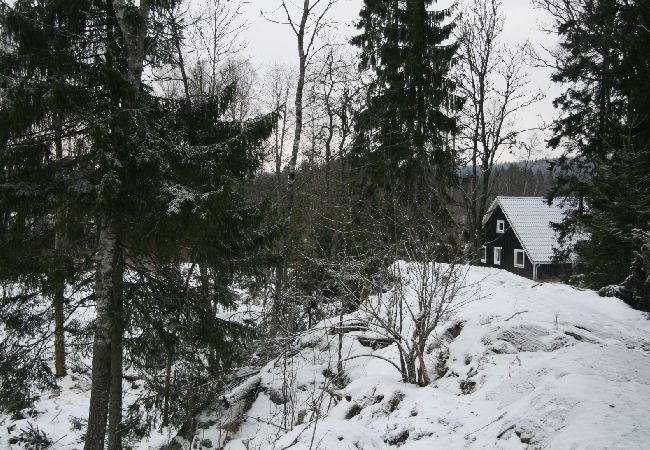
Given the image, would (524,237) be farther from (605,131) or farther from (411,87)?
(411,87)

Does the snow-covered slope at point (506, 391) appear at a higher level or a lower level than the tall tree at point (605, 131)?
lower

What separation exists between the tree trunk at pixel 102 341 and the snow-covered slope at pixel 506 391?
2.03 metres

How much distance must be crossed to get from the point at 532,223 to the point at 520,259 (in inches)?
97.0

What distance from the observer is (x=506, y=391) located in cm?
468

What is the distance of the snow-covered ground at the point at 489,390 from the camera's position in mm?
3574

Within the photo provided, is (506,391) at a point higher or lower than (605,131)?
lower

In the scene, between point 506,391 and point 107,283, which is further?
point 107,283

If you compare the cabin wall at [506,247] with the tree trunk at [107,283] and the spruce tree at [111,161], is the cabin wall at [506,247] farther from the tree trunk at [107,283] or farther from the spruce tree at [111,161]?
the tree trunk at [107,283]

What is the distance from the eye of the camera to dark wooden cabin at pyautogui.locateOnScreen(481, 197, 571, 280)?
2552cm

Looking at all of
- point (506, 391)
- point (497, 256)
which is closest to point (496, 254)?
point (497, 256)

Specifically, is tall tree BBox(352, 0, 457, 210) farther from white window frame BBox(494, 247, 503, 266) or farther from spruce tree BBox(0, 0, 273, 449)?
white window frame BBox(494, 247, 503, 266)

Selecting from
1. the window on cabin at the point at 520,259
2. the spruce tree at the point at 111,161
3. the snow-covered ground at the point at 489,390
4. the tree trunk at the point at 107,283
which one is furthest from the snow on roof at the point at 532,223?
the tree trunk at the point at 107,283

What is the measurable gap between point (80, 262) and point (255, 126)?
368 cm

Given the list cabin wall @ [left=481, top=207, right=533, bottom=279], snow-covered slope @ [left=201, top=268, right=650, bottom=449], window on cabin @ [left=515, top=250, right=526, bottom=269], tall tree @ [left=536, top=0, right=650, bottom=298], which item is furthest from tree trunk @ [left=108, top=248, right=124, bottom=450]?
window on cabin @ [left=515, top=250, right=526, bottom=269]
